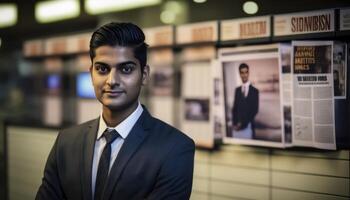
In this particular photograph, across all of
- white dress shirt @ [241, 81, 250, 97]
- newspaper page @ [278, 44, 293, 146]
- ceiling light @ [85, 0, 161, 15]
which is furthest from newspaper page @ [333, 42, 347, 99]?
ceiling light @ [85, 0, 161, 15]

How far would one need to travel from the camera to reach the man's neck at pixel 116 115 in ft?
6.37

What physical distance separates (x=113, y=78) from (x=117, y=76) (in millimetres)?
22

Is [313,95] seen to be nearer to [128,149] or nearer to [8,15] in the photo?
[128,149]

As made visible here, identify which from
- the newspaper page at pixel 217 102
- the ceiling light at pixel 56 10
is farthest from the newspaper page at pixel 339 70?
the ceiling light at pixel 56 10

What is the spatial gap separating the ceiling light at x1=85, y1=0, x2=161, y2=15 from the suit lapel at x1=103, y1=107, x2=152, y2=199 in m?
1.38

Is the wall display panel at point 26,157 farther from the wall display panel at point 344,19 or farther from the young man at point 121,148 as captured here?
the wall display panel at point 344,19

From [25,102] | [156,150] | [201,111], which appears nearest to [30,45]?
[25,102]

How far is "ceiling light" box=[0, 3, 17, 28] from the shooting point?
382cm

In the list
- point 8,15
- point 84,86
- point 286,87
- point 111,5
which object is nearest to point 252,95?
point 286,87

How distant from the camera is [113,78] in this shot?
190 centimetres

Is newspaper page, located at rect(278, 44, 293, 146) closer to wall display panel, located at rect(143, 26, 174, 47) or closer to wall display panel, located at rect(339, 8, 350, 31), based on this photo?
wall display panel, located at rect(339, 8, 350, 31)

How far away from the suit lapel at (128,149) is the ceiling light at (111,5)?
138 centimetres

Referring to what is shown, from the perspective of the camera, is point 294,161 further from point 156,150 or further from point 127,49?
point 127,49

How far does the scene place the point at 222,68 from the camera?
2717 millimetres
